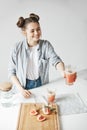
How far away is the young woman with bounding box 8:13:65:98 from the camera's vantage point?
278cm

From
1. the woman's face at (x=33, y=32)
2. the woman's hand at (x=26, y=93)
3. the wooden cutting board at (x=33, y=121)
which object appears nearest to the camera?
the wooden cutting board at (x=33, y=121)

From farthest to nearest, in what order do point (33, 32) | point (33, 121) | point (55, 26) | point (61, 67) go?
point (55, 26) → point (61, 67) → point (33, 32) → point (33, 121)

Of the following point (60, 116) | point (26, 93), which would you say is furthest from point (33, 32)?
point (60, 116)

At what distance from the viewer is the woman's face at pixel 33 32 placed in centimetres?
274

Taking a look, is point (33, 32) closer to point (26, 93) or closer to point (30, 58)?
point (30, 58)

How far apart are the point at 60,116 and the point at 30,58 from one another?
74cm

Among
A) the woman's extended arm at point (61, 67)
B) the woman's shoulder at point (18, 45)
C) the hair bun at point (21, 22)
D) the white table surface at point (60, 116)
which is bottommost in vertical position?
the white table surface at point (60, 116)

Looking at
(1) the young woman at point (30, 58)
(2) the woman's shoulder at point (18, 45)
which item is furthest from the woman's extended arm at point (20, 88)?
(2) the woman's shoulder at point (18, 45)

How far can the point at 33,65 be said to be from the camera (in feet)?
9.36

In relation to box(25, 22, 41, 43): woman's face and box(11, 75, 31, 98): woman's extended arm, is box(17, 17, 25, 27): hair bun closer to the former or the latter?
box(25, 22, 41, 43): woman's face

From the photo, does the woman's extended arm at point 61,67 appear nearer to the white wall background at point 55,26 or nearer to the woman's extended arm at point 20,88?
the white wall background at point 55,26

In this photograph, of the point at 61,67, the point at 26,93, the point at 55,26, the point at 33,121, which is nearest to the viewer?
the point at 33,121

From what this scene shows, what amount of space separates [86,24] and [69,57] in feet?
1.29

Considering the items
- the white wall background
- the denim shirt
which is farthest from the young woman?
the white wall background
